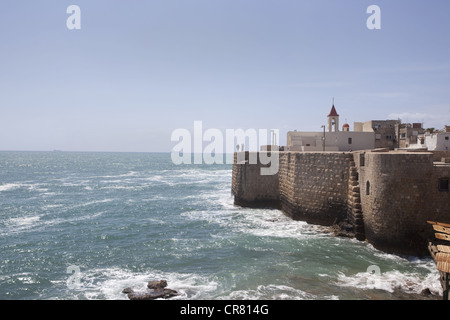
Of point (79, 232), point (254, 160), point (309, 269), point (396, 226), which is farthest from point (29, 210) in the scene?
point (396, 226)

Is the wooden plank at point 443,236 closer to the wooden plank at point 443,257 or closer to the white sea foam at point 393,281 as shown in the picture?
the white sea foam at point 393,281

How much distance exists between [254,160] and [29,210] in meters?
23.8

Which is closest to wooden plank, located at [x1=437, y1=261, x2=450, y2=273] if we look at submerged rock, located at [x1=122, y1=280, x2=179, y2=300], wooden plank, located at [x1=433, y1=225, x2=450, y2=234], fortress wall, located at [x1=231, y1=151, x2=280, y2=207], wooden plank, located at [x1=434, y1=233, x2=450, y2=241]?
wooden plank, located at [x1=434, y1=233, x2=450, y2=241]

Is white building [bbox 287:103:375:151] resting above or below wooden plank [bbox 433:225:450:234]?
above

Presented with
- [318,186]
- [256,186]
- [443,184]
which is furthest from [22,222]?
[443,184]

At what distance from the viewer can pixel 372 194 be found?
19.1m

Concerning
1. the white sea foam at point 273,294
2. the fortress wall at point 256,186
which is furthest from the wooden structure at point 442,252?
the fortress wall at point 256,186

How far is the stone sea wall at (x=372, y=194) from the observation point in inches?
701

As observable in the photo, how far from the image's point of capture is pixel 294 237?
22094 millimetres

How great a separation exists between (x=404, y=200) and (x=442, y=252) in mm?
4307

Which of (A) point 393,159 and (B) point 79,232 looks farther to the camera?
(B) point 79,232

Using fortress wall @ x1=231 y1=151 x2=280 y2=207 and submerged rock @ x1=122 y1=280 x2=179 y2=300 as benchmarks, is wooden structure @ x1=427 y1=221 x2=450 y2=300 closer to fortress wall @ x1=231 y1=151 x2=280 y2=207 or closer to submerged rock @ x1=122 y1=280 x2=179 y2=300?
submerged rock @ x1=122 y1=280 x2=179 y2=300

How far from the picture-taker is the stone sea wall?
17812mm
